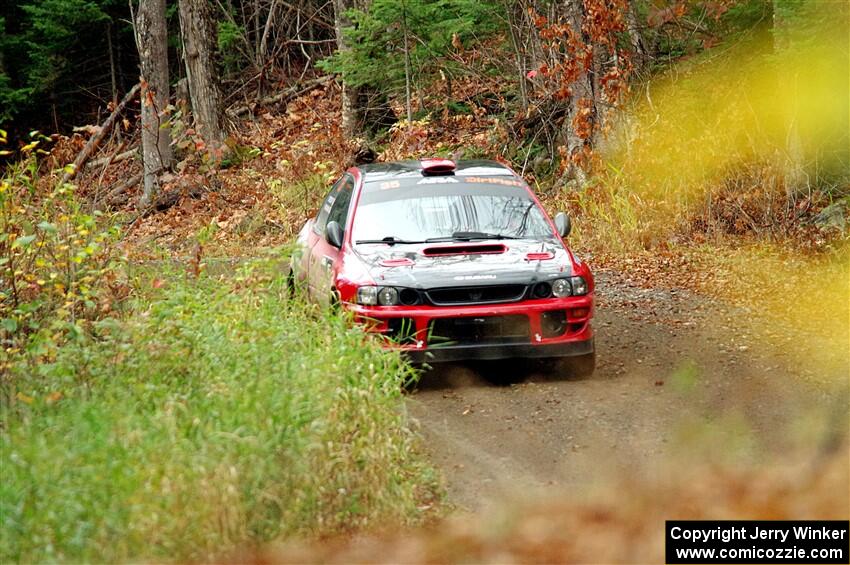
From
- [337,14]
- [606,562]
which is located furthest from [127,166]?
[606,562]

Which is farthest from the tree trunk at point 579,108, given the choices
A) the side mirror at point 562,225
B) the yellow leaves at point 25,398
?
the yellow leaves at point 25,398

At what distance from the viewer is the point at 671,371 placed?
977 cm

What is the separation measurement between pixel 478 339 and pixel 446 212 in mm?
1602

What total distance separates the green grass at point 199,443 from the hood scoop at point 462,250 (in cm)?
131

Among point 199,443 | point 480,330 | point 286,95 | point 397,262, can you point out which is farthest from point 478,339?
point 286,95

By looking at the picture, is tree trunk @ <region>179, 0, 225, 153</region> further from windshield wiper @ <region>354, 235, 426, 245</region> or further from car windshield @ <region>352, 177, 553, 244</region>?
windshield wiper @ <region>354, 235, 426, 245</region>

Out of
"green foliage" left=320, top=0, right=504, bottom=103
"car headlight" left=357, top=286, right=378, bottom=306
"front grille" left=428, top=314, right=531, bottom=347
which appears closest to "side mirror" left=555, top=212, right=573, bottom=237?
"front grille" left=428, top=314, right=531, bottom=347

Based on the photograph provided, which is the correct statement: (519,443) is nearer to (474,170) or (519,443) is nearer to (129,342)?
(129,342)

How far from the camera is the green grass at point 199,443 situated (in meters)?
5.42

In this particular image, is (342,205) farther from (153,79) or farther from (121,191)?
(121,191)

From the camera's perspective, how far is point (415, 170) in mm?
10883

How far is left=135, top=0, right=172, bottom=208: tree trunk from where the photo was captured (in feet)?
78.9

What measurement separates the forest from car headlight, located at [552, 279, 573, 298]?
78 centimetres

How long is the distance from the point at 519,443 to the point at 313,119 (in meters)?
20.9
